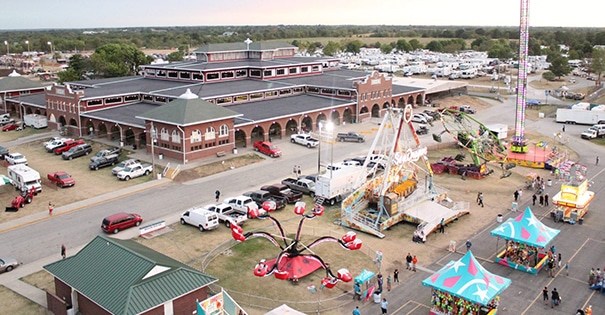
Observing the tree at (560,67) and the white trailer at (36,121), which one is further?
the tree at (560,67)

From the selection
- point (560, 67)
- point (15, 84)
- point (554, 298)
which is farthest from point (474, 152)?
point (560, 67)

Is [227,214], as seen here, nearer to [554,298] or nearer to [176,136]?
[176,136]

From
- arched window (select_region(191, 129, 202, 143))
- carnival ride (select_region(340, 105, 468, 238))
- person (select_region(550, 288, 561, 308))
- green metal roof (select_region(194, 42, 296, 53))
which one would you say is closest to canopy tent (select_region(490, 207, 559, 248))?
person (select_region(550, 288, 561, 308))

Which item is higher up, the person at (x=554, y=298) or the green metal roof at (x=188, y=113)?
the green metal roof at (x=188, y=113)

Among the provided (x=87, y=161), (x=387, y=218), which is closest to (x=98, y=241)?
(x=387, y=218)

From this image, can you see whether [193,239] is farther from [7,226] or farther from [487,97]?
[487,97]

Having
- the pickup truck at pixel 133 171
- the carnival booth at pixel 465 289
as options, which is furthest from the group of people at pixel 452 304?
the pickup truck at pixel 133 171

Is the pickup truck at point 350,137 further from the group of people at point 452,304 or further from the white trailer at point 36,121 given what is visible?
the group of people at point 452,304
